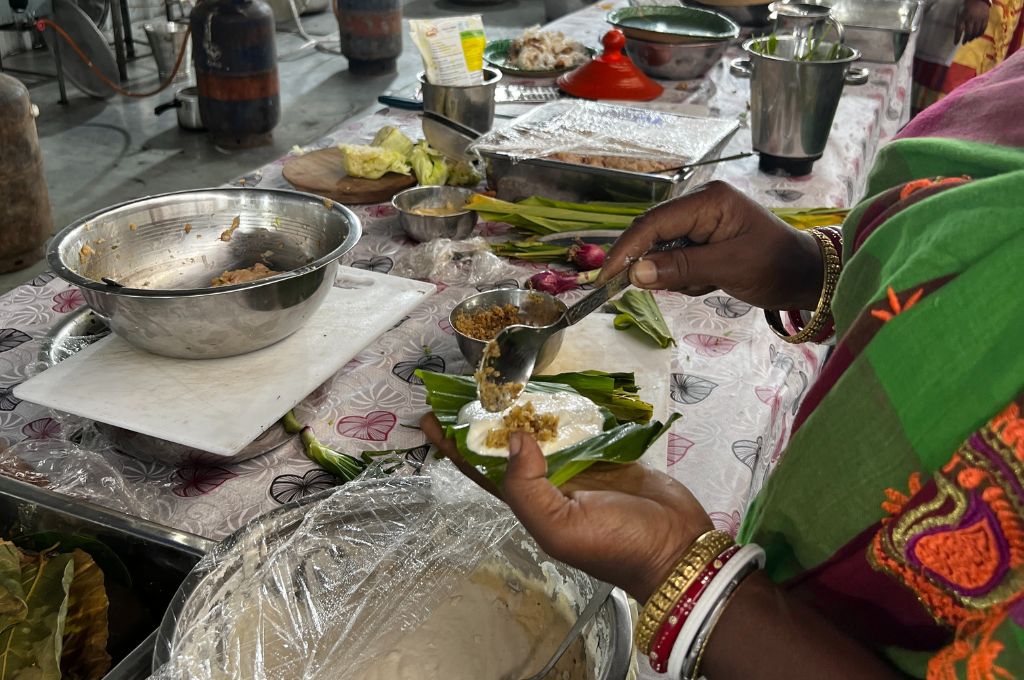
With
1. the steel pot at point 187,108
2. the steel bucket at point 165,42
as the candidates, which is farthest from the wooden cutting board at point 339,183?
the steel bucket at point 165,42

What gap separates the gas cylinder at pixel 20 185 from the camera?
361 cm

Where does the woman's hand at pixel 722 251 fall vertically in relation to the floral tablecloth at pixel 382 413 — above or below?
above

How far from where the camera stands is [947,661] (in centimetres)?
70

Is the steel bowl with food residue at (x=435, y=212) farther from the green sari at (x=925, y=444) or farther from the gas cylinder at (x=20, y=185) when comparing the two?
the gas cylinder at (x=20, y=185)

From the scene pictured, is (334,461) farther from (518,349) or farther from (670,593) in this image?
(670,593)

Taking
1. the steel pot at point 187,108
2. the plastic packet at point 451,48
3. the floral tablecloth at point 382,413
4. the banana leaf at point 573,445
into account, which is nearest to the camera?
the banana leaf at point 573,445

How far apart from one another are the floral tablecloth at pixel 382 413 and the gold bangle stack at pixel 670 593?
374 millimetres

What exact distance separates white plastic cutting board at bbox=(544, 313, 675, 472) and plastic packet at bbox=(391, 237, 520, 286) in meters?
0.35

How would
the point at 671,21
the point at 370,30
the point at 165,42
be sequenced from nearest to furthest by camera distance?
1. the point at 671,21
2. the point at 165,42
3. the point at 370,30

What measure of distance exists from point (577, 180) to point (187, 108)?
4.41m

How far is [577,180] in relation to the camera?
202 cm

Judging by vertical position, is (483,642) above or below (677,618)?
below

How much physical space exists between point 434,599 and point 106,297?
0.65m

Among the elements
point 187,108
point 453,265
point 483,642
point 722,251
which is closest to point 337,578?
point 483,642
